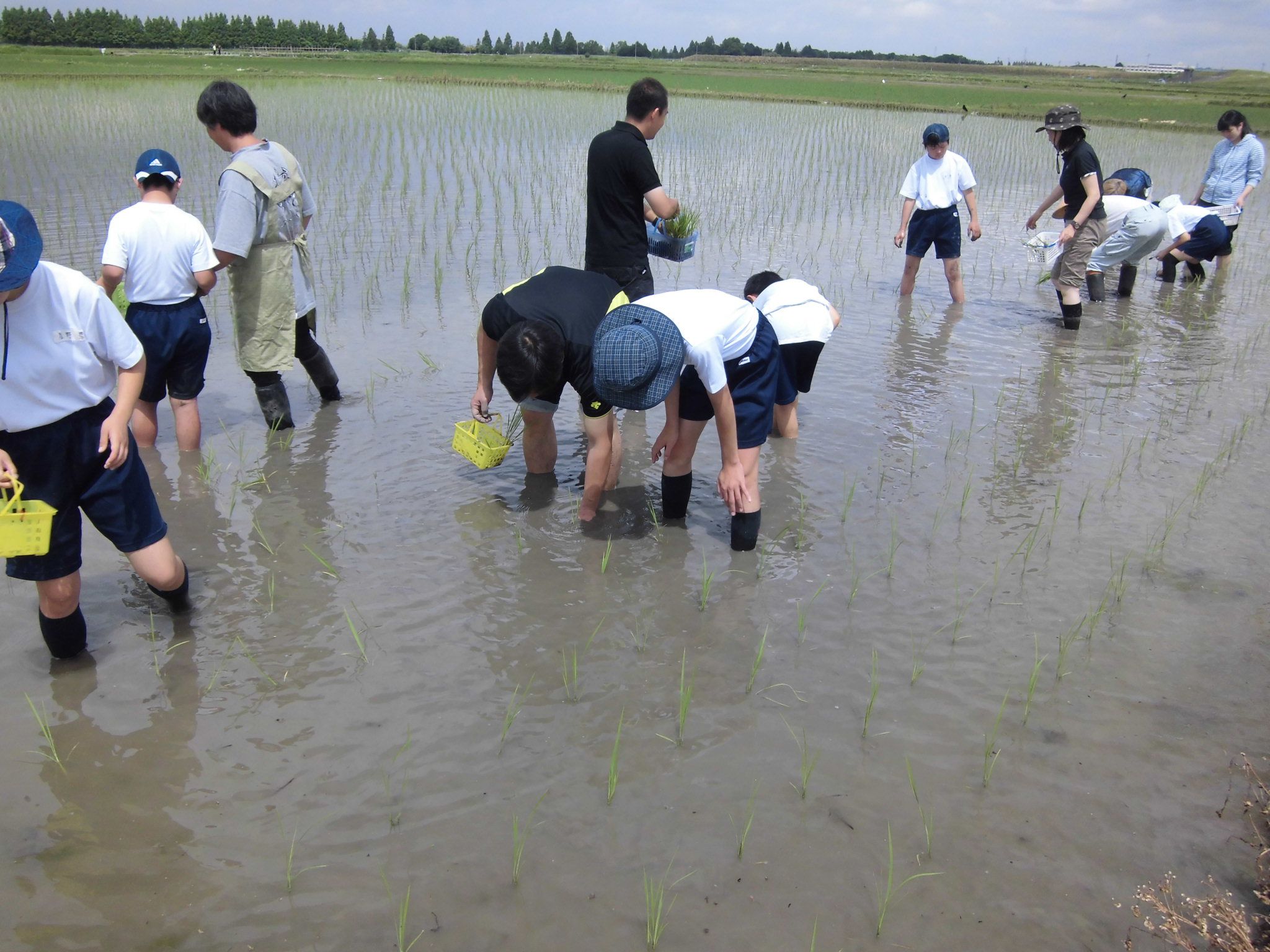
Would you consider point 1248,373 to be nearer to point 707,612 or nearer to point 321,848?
point 707,612

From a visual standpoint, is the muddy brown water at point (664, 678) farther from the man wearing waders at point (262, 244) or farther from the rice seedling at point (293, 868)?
the man wearing waders at point (262, 244)

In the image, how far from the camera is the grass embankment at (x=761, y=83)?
24.7 meters

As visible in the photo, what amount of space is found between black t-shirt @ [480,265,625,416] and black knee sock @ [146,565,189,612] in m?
1.39

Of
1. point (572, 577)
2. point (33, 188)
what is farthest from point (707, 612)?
point (33, 188)

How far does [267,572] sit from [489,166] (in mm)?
10283

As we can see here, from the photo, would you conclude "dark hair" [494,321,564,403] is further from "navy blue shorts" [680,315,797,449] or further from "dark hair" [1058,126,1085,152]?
"dark hair" [1058,126,1085,152]

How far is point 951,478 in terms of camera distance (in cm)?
450

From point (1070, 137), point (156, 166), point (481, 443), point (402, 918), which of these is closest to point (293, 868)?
point (402, 918)

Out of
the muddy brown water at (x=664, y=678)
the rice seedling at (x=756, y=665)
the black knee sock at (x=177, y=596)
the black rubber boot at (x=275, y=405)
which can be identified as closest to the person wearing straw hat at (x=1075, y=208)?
the muddy brown water at (x=664, y=678)

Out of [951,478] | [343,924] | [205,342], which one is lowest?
[343,924]

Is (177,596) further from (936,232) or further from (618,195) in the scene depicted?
(936,232)

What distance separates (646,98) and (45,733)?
3578 millimetres

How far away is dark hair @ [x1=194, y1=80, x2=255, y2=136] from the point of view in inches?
161

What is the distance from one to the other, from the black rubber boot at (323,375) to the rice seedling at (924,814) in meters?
3.74
